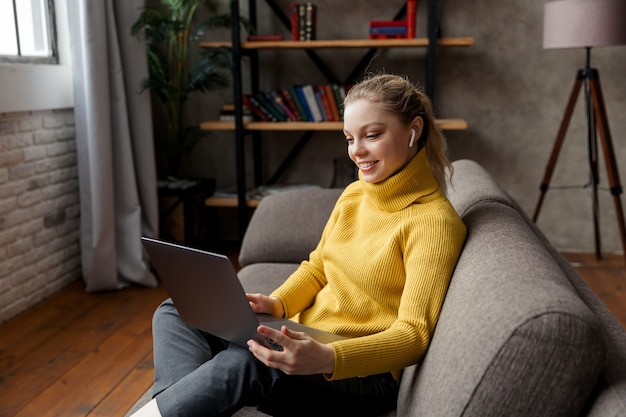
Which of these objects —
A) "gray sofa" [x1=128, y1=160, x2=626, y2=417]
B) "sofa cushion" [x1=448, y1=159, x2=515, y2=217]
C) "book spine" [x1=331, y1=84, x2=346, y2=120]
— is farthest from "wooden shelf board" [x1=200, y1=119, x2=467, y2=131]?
"gray sofa" [x1=128, y1=160, x2=626, y2=417]

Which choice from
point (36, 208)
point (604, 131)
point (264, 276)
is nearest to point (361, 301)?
point (264, 276)

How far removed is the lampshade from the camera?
118 inches

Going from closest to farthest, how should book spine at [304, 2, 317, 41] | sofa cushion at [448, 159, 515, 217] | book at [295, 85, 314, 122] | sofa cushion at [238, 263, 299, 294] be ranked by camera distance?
sofa cushion at [448, 159, 515, 217] → sofa cushion at [238, 263, 299, 294] → book spine at [304, 2, 317, 41] → book at [295, 85, 314, 122]

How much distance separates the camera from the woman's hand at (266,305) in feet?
4.83

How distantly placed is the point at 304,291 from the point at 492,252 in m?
0.52

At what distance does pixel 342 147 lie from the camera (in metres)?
3.91

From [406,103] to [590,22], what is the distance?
2046 mm

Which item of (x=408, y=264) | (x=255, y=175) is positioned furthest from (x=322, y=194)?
(x=255, y=175)

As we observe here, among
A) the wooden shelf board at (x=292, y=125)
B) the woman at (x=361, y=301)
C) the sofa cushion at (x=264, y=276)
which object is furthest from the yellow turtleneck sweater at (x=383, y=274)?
the wooden shelf board at (x=292, y=125)

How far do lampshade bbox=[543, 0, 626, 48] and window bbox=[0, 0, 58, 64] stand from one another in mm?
2336

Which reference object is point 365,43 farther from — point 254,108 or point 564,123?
point 564,123

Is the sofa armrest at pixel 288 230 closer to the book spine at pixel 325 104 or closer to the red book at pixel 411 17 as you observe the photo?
the book spine at pixel 325 104

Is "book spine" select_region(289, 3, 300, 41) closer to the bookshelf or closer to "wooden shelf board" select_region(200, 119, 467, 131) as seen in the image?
the bookshelf

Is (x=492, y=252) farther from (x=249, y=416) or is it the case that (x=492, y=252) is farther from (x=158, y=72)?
(x=158, y=72)
